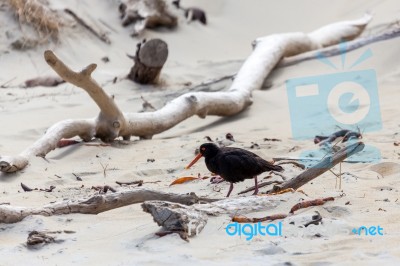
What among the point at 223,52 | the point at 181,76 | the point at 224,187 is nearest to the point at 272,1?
the point at 223,52

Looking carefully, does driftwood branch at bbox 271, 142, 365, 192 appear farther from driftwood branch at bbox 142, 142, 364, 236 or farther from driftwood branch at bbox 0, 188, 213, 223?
driftwood branch at bbox 0, 188, 213, 223

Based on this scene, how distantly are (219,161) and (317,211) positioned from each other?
729 mm

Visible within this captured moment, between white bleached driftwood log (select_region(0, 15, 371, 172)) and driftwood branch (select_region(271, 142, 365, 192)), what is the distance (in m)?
2.18

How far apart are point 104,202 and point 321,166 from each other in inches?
45.4

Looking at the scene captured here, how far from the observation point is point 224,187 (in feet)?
14.8

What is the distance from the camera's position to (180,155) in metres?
5.93

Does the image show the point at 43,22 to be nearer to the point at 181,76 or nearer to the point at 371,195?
the point at 181,76

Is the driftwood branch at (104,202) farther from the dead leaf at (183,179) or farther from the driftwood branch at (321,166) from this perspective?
the dead leaf at (183,179)

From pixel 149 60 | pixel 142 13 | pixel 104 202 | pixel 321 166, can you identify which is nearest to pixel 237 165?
pixel 321 166

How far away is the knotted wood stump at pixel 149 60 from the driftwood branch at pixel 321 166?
205 inches

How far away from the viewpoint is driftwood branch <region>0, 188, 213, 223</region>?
12.5 feet

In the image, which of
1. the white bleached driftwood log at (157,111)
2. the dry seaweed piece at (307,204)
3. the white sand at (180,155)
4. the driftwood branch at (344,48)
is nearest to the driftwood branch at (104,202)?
the white sand at (180,155)

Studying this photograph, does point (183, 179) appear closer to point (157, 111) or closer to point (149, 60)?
point (157, 111)

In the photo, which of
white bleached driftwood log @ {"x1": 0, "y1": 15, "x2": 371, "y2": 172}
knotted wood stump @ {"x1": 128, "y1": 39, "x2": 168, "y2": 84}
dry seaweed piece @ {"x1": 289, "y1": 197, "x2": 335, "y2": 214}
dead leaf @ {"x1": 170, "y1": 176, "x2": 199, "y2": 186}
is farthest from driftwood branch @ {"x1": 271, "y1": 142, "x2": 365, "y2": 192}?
knotted wood stump @ {"x1": 128, "y1": 39, "x2": 168, "y2": 84}
